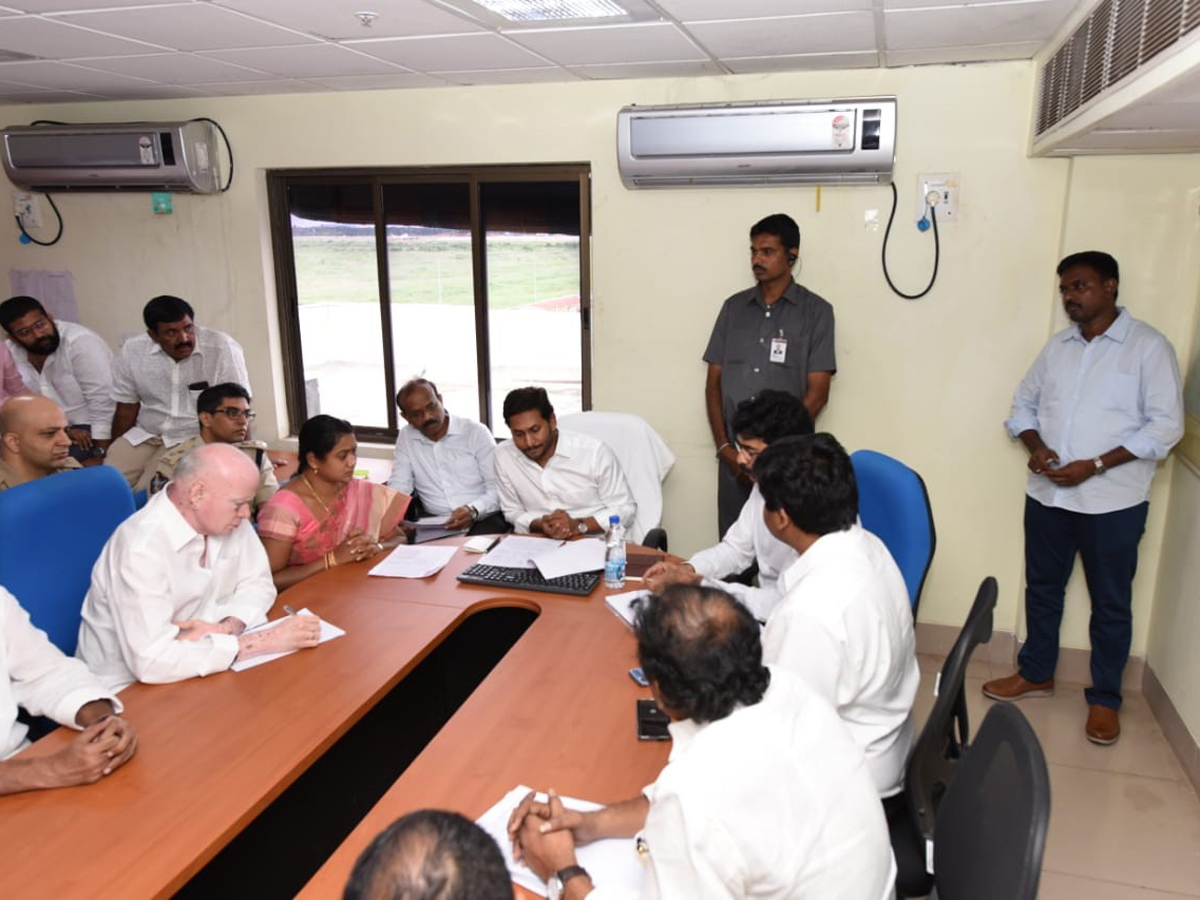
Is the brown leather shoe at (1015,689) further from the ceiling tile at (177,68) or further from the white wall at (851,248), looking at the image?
the ceiling tile at (177,68)

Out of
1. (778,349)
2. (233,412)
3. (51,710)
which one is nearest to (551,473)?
(778,349)

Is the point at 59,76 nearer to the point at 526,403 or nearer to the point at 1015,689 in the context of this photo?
the point at 526,403

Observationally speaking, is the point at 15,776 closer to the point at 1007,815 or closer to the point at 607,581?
the point at 607,581

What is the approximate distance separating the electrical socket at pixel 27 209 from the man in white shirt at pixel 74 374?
3.22 feet

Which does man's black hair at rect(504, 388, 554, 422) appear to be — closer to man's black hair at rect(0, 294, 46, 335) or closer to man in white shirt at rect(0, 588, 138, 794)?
man in white shirt at rect(0, 588, 138, 794)

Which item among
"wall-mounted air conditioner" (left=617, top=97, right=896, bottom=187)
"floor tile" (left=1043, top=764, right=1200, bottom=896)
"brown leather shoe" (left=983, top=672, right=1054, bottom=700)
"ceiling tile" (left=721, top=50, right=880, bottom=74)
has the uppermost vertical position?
"ceiling tile" (left=721, top=50, right=880, bottom=74)

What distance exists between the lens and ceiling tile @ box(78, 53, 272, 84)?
348 centimetres

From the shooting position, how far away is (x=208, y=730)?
186 cm

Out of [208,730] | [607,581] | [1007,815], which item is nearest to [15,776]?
[208,730]

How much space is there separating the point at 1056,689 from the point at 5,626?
3704 mm

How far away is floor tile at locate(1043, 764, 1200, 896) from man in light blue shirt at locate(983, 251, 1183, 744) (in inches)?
10.7

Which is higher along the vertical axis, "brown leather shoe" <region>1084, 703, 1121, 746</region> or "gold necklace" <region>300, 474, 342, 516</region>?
"gold necklace" <region>300, 474, 342, 516</region>

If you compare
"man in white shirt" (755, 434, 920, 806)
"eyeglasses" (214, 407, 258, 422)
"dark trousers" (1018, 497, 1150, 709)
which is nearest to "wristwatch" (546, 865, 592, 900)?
"man in white shirt" (755, 434, 920, 806)

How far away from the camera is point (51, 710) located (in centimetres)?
186
